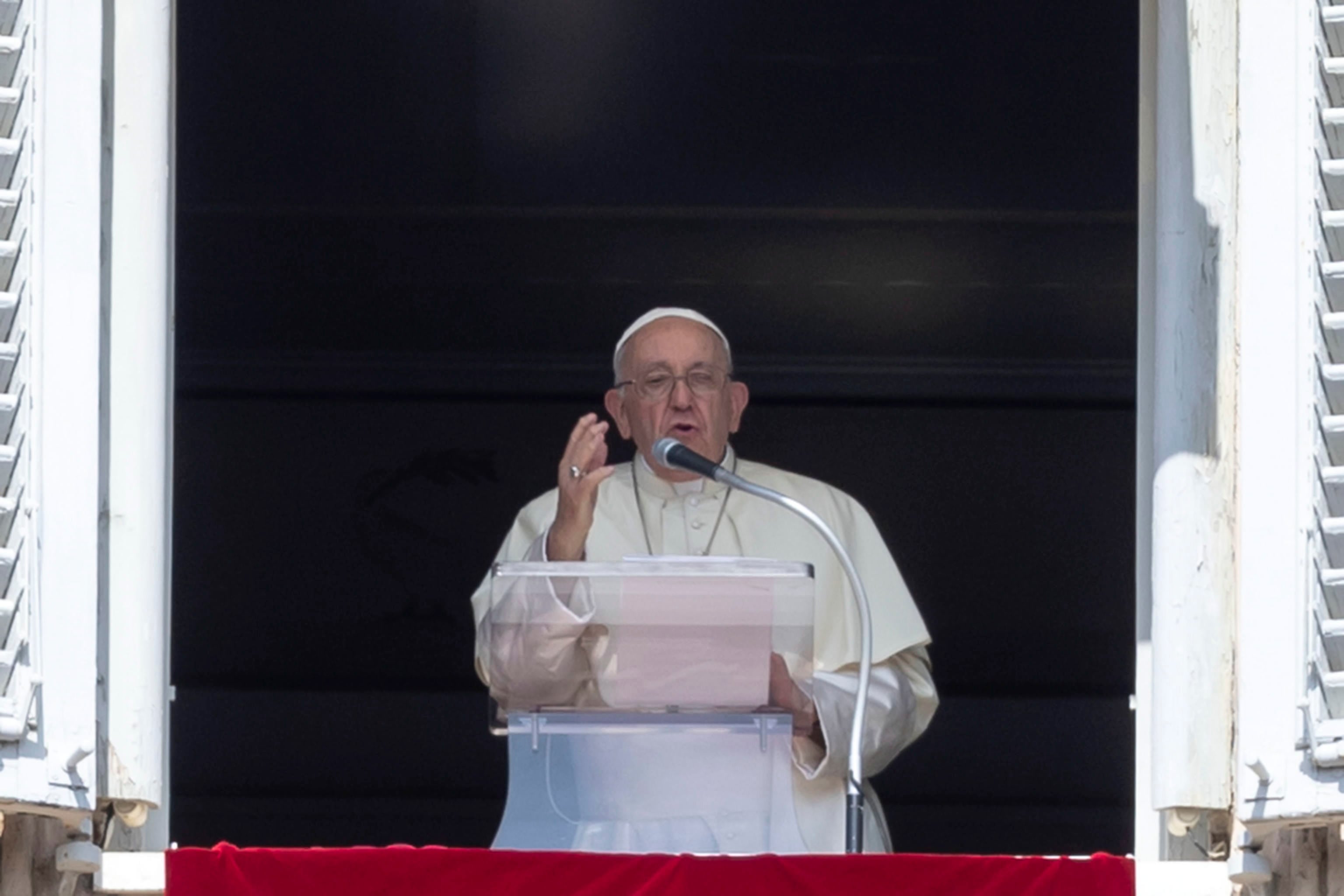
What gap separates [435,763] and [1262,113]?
3.98m

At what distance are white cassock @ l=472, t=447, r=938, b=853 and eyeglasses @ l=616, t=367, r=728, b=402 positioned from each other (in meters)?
0.20

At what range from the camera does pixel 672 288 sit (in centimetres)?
774

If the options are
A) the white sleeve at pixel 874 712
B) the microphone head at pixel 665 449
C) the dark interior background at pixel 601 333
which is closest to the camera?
the microphone head at pixel 665 449

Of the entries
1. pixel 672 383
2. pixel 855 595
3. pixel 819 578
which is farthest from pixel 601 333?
pixel 855 595

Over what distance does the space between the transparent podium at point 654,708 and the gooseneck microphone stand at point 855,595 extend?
0.14 meters

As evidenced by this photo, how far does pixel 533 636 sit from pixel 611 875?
1.32ft

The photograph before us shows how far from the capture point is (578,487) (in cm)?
447

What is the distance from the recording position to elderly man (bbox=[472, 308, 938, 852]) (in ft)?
15.5

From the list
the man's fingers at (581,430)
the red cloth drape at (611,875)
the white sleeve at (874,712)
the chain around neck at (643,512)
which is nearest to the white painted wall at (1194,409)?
the red cloth drape at (611,875)

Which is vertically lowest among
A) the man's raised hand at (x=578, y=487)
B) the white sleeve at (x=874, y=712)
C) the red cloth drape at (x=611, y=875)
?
the red cloth drape at (x=611, y=875)

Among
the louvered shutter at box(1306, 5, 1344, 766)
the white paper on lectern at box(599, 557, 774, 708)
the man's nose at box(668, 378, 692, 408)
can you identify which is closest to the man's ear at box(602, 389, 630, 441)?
the man's nose at box(668, 378, 692, 408)

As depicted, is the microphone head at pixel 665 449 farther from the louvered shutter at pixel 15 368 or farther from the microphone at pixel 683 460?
the louvered shutter at pixel 15 368

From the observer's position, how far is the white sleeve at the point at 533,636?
423 centimetres

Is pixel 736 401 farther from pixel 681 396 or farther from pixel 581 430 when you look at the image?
pixel 581 430
